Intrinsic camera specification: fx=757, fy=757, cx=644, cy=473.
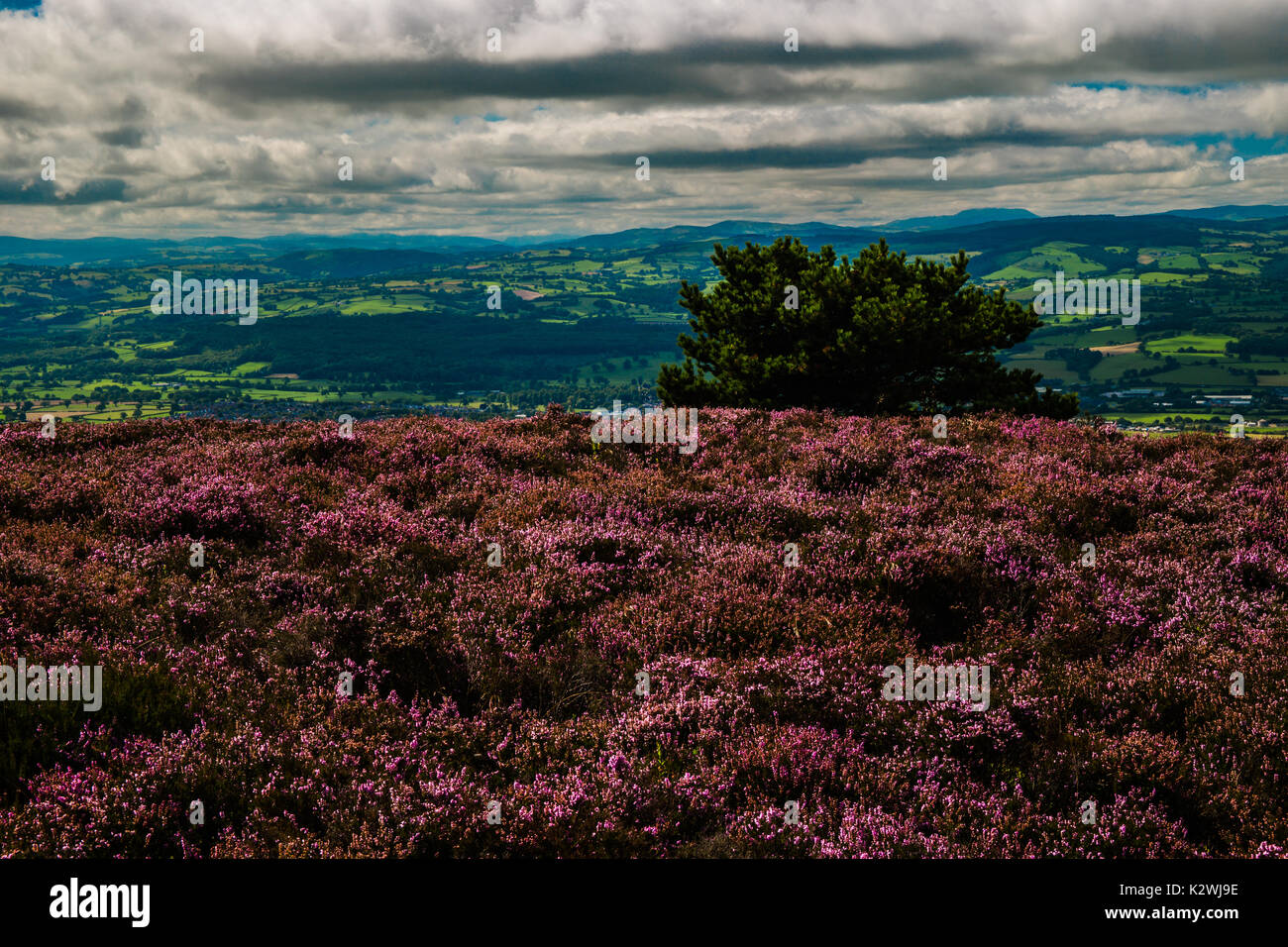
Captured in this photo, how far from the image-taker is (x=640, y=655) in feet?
19.7

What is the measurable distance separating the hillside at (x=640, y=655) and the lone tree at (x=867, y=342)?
12.9 m

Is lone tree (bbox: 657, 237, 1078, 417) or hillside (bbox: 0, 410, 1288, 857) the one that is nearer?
hillside (bbox: 0, 410, 1288, 857)

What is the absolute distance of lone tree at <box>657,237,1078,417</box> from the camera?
2325cm

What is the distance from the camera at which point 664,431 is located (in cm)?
1253

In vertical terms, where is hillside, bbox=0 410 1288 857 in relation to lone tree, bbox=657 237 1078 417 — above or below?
below

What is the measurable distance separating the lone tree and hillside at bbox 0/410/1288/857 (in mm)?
12934

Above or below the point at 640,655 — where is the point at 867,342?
above

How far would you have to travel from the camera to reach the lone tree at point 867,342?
2325 cm

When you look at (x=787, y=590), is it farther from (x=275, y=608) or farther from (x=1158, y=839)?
(x=275, y=608)

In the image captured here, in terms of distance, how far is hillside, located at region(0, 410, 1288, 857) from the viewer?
13.8 feet

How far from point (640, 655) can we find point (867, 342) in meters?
18.9

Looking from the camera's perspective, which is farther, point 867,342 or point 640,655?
point 867,342

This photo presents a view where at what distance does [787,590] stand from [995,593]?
1978mm
